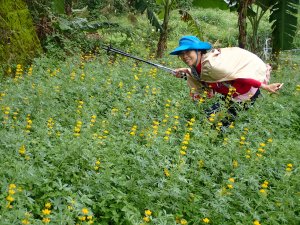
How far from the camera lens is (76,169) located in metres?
3.24

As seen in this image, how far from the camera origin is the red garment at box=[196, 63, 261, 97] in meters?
4.65

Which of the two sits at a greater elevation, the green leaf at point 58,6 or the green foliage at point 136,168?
the green leaf at point 58,6

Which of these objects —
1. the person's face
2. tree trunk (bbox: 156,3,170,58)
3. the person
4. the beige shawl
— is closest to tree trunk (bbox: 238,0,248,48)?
tree trunk (bbox: 156,3,170,58)

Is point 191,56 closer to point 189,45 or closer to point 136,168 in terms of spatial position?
point 189,45

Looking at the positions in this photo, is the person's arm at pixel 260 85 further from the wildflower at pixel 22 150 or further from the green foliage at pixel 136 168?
the wildflower at pixel 22 150

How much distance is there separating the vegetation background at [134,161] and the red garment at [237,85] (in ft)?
0.75

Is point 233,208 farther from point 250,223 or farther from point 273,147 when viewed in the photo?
point 273,147

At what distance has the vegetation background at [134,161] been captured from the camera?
2.97m

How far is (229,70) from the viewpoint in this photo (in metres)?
4.65

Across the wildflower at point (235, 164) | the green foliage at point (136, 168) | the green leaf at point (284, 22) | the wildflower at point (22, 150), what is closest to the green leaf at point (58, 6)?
the green foliage at point (136, 168)

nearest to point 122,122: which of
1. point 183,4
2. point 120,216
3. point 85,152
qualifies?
point 85,152

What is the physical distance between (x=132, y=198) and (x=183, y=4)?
51.1ft

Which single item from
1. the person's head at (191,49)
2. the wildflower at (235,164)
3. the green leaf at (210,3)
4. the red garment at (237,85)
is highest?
the green leaf at (210,3)

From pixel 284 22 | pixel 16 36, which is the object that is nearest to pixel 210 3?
pixel 284 22
